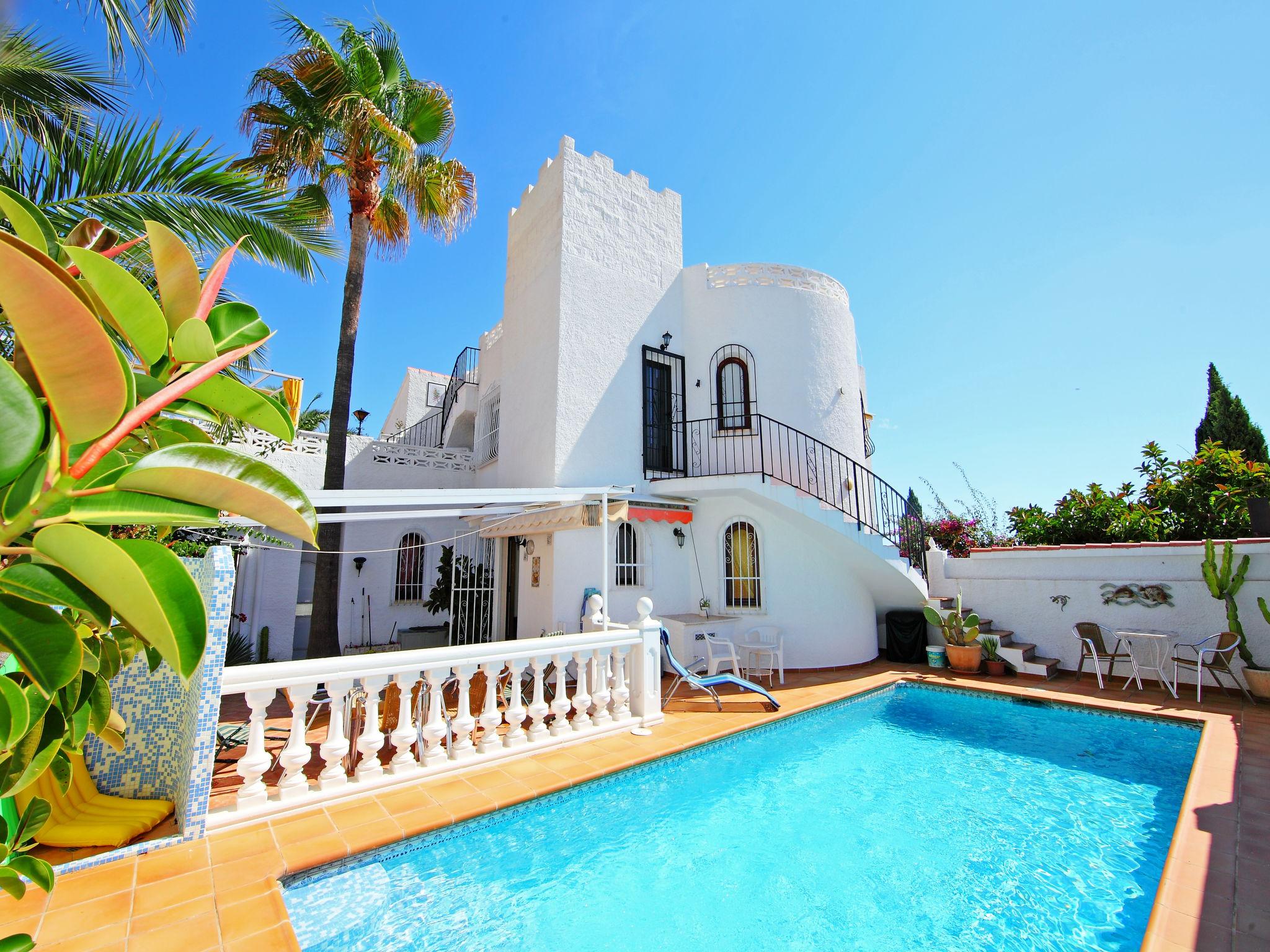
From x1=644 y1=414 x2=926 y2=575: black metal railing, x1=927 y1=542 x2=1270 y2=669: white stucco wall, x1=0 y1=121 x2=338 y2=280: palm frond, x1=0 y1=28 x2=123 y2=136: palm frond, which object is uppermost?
x1=0 y1=28 x2=123 y2=136: palm frond

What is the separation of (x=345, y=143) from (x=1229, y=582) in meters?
22.2

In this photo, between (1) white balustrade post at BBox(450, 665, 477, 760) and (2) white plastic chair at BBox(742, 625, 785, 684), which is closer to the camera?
(1) white balustrade post at BBox(450, 665, 477, 760)

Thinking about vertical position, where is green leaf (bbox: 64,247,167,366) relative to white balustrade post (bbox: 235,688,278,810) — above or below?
above

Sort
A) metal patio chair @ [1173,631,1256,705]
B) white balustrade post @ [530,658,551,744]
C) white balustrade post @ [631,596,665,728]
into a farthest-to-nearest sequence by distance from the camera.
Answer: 1. metal patio chair @ [1173,631,1256,705]
2. white balustrade post @ [631,596,665,728]
3. white balustrade post @ [530,658,551,744]

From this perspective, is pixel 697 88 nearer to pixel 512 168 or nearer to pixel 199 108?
pixel 512 168

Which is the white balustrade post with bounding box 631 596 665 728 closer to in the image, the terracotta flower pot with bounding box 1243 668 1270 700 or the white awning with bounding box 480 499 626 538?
the white awning with bounding box 480 499 626 538

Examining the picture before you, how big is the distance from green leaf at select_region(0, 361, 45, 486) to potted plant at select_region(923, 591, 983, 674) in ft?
54.4

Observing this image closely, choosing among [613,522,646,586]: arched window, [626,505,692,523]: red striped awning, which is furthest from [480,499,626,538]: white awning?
[613,522,646,586]: arched window

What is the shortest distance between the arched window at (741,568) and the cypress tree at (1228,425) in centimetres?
2130

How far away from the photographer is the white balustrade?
19.8ft

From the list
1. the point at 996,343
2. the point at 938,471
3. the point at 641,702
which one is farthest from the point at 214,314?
the point at 938,471

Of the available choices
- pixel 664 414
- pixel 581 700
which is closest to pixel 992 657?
pixel 664 414

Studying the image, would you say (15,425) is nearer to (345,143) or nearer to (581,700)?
(581,700)

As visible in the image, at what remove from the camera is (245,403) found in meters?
1.60
